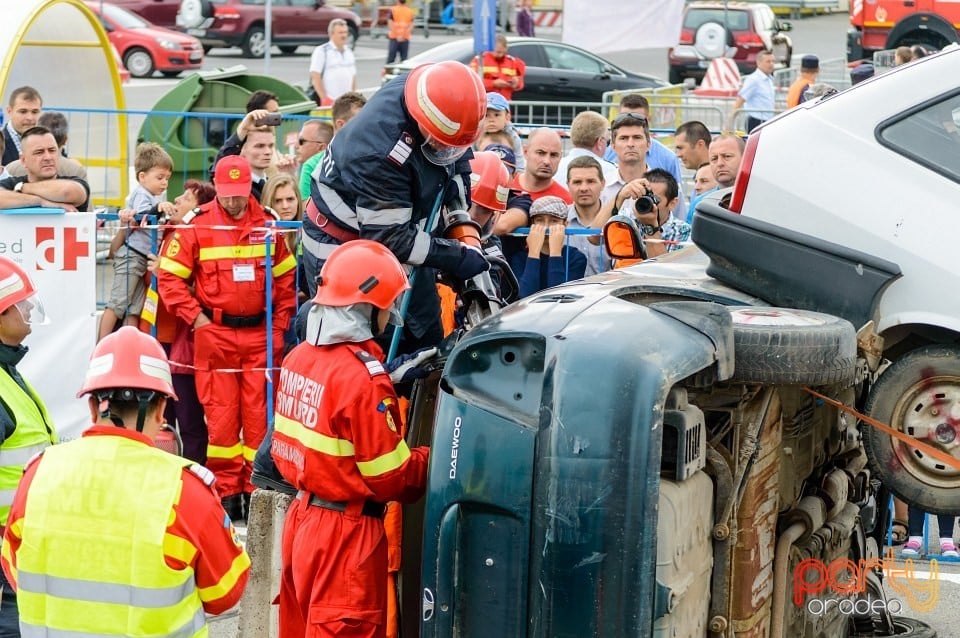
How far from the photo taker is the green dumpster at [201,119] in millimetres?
13359

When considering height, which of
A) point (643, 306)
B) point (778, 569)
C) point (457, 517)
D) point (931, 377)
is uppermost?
point (643, 306)

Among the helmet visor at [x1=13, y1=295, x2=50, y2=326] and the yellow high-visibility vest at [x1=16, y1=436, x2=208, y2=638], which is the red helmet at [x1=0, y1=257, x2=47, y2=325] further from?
the yellow high-visibility vest at [x1=16, y1=436, x2=208, y2=638]

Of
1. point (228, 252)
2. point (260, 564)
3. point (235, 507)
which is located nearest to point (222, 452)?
point (235, 507)

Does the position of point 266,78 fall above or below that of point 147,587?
above

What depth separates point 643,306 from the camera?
12.8 feet

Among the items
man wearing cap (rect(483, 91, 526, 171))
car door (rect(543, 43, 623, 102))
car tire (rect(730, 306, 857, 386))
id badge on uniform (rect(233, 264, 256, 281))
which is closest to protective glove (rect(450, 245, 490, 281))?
car tire (rect(730, 306, 857, 386))

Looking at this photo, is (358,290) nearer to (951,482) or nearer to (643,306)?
(643,306)

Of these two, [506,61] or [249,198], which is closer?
[249,198]

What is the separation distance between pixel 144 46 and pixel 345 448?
2475cm

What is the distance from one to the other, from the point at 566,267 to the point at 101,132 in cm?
839

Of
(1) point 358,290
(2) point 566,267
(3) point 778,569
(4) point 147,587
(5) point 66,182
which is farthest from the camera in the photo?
(5) point 66,182

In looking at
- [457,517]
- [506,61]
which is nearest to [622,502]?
[457,517]

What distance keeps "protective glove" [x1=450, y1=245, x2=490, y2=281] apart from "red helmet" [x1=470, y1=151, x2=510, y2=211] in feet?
3.45

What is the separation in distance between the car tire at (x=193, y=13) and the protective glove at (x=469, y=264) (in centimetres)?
2699
